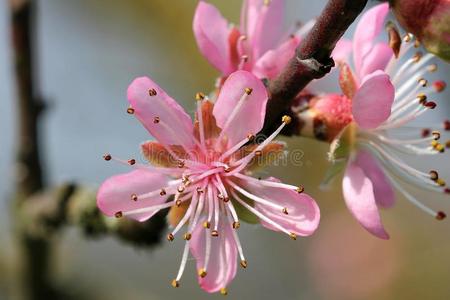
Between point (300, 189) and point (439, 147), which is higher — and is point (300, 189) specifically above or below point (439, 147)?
above

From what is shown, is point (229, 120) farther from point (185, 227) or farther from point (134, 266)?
point (134, 266)

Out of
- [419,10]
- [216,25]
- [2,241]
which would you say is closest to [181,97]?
[2,241]

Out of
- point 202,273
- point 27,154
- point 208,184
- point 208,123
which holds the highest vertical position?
point 208,123

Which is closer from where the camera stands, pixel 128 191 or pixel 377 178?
pixel 128 191

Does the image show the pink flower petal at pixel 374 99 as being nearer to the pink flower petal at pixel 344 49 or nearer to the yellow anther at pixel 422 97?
the yellow anther at pixel 422 97

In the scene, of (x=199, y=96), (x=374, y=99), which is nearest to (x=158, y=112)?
(x=199, y=96)

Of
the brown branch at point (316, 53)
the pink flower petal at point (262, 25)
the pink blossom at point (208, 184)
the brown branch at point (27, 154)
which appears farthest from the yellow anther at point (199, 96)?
the brown branch at point (27, 154)

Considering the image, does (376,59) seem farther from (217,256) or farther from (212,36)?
(217,256)
